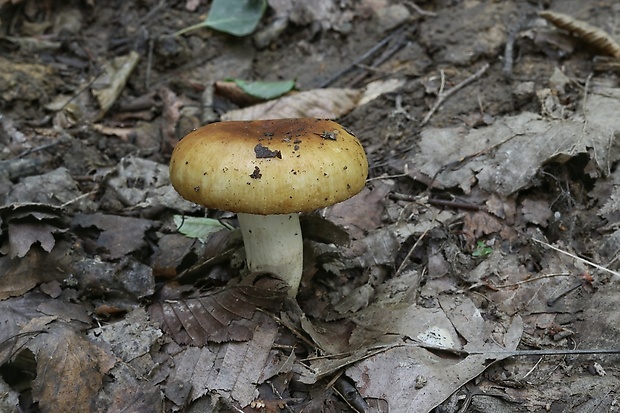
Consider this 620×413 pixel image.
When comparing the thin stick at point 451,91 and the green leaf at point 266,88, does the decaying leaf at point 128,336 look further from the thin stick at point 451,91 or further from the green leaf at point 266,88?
the thin stick at point 451,91

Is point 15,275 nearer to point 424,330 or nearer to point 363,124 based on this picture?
point 424,330

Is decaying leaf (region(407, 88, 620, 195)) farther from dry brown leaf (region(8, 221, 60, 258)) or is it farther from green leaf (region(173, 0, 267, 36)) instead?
dry brown leaf (region(8, 221, 60, 258))

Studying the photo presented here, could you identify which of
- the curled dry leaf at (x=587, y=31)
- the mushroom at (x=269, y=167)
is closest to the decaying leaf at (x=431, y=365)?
the mushroom at (x=269, y=167)

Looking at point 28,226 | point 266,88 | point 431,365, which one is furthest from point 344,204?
point 28,226

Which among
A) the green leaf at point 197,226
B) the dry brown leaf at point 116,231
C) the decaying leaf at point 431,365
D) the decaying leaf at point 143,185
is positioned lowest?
the decaying leaf at point 143,185

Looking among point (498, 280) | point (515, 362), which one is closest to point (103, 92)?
point (498, 280)
